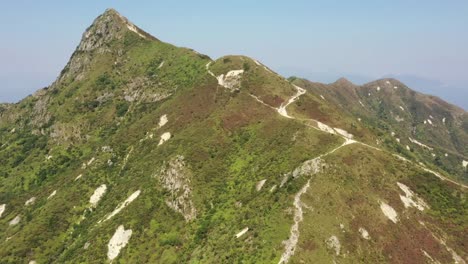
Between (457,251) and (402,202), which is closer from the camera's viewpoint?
(457,251)

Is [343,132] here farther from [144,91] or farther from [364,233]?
[144,91]

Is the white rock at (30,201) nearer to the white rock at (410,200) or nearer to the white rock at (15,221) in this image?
the white rock at (15,221)

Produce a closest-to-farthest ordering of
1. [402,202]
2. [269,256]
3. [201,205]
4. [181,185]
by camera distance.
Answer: [269,256], [402,202], [201,205], [181,185]

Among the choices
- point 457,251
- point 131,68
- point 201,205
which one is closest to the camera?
point 457,251

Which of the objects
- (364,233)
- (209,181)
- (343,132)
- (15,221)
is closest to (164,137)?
(209,181)

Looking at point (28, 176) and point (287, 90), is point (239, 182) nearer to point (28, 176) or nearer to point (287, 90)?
point (287, 90)

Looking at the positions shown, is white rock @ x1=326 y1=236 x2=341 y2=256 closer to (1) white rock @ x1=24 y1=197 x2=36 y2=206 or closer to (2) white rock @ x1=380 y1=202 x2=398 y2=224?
(2) white rock @ x1=380 y1=202 x2=398 y2=224

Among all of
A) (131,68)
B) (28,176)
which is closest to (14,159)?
(28,176)
